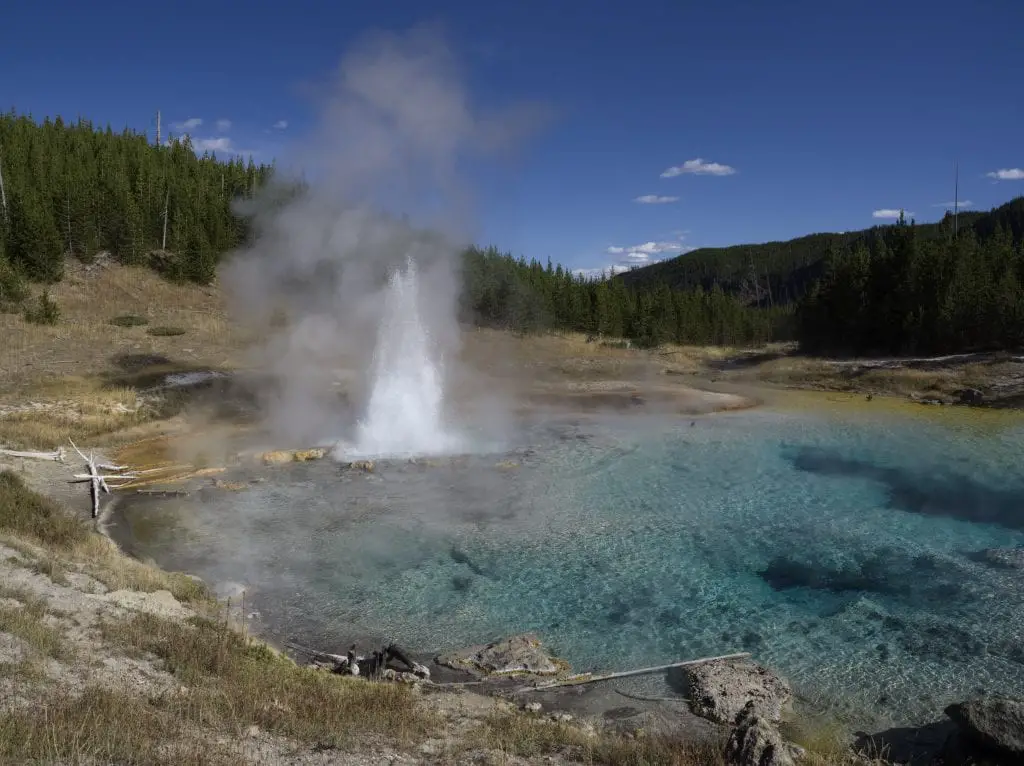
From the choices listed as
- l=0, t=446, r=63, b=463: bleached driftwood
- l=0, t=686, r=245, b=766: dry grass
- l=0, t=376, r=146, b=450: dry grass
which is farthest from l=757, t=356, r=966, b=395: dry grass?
l=0, t=686, r=245, b=766: dry grass

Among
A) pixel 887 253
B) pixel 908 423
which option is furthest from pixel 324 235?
pixel 887 253

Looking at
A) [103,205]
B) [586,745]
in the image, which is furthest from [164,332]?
[586,745]

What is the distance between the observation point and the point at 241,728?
4.33 metres

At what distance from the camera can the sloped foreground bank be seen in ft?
12.9

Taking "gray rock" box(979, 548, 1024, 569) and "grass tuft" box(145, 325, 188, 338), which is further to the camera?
"grass tuft" box(145, 325, 188, 338)

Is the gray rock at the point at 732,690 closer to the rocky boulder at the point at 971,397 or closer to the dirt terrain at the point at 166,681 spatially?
the dirt terrain at the point at 166,681

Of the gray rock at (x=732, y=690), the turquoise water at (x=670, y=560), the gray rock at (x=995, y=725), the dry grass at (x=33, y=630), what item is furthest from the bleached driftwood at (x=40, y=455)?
the gray rock at (x=995, y=725)

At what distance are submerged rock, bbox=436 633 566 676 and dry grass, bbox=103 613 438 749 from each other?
1.02m

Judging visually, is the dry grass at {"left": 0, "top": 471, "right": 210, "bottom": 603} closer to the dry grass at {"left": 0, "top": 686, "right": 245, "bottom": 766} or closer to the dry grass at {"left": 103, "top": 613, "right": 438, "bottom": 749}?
the dry grass at {"left": 103, "top": 613, "right": 438, "bottom": 749}

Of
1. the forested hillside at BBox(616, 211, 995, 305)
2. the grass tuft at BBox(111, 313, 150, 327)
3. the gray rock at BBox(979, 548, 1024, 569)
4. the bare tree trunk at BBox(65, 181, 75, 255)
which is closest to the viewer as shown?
the gray rock at BBox(979, 548, 1024, 569)

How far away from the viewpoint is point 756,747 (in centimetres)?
452

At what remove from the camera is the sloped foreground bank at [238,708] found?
3936 millimetres

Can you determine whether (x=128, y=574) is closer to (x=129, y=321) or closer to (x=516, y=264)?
(x=129, y=321)

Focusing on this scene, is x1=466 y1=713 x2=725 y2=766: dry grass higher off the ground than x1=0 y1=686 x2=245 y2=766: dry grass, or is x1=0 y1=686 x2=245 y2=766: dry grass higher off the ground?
x1=0 y1=686 x2=245 y2=766: dry grass
